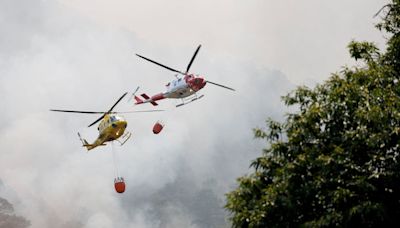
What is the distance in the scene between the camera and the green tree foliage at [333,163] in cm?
2823

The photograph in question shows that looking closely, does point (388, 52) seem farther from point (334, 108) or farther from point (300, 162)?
point (300, 162)

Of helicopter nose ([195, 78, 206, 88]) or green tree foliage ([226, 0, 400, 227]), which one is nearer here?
green tree foliage ([226, 0, 400, 227])

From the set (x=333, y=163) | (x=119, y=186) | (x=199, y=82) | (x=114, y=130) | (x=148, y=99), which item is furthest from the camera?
(x=148, y=99)

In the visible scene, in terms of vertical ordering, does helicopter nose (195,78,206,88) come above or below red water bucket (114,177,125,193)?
above

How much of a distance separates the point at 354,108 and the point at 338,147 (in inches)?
117

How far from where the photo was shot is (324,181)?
93.9ft

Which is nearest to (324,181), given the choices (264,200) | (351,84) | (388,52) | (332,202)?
(332,202)

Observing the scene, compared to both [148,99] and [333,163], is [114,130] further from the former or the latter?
[333,163]

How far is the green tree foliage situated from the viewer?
92.6ft

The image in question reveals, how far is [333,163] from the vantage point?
1135 inches

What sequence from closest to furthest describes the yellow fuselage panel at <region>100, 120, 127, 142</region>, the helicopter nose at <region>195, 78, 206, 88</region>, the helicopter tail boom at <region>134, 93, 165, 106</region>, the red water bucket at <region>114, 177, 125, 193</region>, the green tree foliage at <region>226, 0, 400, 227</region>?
the green tree foliage at <region>226, 0, 400, 227</region>, the red water bucket at <region>114, 177, 125, 193</region>, the yellow fuselage panel at <region>100, 120, 127, 142</region>, the helicopter nose at <region>195, 78, 206, 88</region>, the helicopter tail boom at <region>134, 93, 165, 106</region>

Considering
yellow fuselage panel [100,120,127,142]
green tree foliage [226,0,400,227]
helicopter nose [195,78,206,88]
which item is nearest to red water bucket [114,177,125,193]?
yellow fuselage panel [100,120,127,142]

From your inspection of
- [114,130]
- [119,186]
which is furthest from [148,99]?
[119,186]

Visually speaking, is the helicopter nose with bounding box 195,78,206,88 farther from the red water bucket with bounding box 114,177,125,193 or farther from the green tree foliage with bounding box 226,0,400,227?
the green tree foliage with bounding box 226,0,400,227
